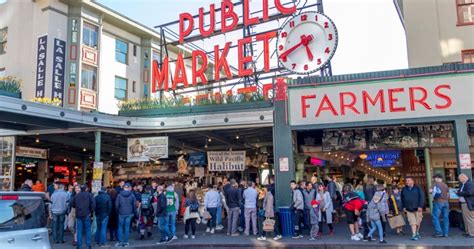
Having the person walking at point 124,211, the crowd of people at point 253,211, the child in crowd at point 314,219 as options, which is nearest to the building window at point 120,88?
the crowd of people at point 253,211

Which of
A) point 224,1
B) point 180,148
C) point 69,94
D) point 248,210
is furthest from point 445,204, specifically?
point 69,94

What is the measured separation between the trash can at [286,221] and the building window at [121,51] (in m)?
22.1

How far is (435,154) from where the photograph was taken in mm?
21062

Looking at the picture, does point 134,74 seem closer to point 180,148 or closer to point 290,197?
point 180,148

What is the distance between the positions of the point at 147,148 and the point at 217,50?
839 cm

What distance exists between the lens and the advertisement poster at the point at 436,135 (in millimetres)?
15945

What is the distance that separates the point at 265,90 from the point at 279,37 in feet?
8.75

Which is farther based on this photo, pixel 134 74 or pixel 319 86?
pixel 134 74

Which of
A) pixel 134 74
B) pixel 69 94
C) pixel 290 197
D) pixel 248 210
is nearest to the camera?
pixel 248 210

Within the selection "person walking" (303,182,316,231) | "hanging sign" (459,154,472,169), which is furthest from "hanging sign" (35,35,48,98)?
"hanging sign" (459,154,472,169)

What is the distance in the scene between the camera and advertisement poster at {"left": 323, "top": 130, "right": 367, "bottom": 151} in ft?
54.4

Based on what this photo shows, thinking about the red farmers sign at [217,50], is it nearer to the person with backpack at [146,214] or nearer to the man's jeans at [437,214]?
the person with backpack at [146,214]

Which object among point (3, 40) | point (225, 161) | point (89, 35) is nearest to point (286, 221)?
point (225, 161)

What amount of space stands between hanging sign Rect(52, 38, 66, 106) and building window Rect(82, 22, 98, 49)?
224 centimetres
